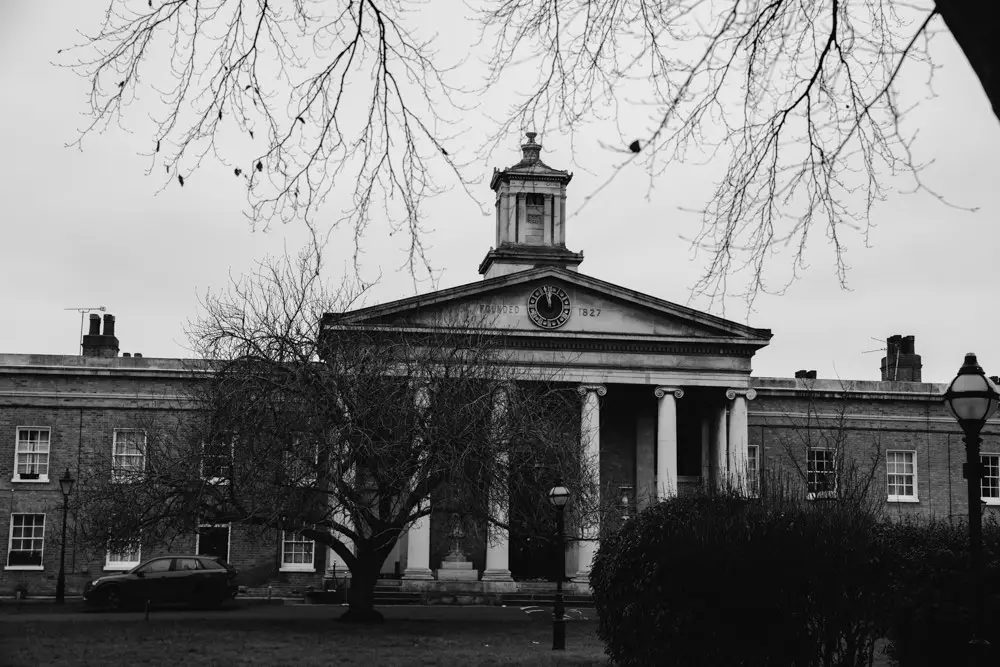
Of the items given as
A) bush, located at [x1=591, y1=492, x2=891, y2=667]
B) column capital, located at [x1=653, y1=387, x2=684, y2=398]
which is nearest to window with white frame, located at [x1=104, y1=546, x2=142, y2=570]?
column capital, located at [x1=653, y1=387, x2=684, y2=398]

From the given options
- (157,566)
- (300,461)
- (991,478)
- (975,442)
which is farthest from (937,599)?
(991,478)

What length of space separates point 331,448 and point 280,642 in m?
4.86

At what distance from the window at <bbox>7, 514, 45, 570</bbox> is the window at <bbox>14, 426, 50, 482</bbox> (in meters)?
1.52

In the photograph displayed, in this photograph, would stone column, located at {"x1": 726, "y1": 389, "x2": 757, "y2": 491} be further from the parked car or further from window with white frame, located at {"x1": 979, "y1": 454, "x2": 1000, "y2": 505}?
the parked car

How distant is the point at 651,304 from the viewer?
4500 cm

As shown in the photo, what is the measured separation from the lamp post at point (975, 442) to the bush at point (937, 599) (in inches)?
55.9

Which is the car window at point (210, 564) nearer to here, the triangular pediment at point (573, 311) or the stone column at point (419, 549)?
the stone column at point (419, 549)

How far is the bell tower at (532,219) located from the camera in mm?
50750

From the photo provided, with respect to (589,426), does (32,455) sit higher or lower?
lower

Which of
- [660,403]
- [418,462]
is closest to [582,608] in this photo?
[660,403]

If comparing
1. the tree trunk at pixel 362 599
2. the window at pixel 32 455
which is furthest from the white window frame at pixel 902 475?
the window at pixel 32 455

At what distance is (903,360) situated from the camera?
58250 mm

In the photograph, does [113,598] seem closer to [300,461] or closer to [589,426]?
[300,461]

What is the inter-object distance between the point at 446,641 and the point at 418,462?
443 cm
